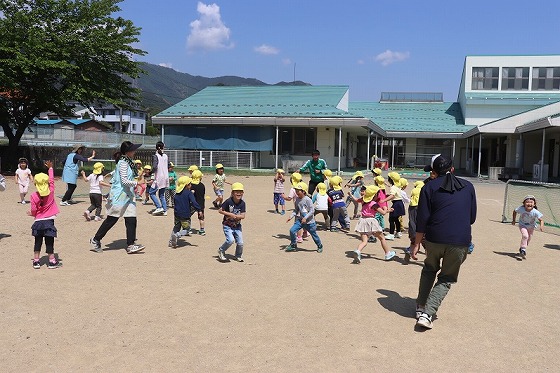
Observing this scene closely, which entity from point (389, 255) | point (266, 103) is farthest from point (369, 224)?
point (266, 103)

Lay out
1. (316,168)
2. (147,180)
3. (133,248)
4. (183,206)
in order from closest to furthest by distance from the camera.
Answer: (133,248) → (183,206) → (316,168) → (147,180)

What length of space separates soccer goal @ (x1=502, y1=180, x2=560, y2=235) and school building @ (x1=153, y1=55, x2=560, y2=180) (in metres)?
8.18

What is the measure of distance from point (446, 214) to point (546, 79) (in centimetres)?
3935

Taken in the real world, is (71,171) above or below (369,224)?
above

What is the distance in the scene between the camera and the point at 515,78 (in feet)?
127

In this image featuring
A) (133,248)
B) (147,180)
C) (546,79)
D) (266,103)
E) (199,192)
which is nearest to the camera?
(133,248)

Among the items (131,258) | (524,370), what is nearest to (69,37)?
(131,258)

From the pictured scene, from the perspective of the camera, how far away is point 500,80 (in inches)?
1537

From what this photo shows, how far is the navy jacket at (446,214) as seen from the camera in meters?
4.70

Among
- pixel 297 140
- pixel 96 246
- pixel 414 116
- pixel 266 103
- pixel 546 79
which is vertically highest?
pixel 546 79

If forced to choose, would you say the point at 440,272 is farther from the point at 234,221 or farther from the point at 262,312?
the point at 234,221

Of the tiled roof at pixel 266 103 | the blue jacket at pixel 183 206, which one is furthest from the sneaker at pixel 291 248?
the tiled roof at pixel 266 103

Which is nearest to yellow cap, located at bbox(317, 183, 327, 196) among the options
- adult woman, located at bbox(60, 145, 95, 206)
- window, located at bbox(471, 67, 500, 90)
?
adult woman, located at bbox(60, 145, 95, 206)

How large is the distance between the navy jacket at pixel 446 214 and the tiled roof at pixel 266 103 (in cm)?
2269
